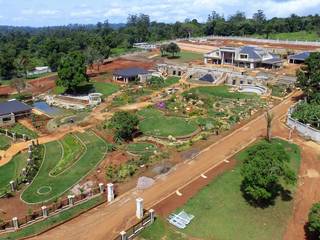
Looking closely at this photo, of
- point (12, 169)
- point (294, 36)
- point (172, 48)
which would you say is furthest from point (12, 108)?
point (294, 36)

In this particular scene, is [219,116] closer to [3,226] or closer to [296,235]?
[296,235]

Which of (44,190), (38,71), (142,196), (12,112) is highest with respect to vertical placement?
(38,71)

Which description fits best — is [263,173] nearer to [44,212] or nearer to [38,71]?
[44,212]

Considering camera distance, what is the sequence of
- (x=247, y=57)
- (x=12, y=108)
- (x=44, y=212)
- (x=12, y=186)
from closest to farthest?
(x=44, y=212) < (x=12, y=186) < (x=12, y=108) < (x=247, y=57)

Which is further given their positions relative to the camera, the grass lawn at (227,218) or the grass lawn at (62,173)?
the grass lawn at (62,173)

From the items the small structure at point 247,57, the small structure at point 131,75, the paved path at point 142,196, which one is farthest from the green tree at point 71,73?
the small structure at point 247,57

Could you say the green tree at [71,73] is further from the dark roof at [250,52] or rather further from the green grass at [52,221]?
the green grass at [52,221]
